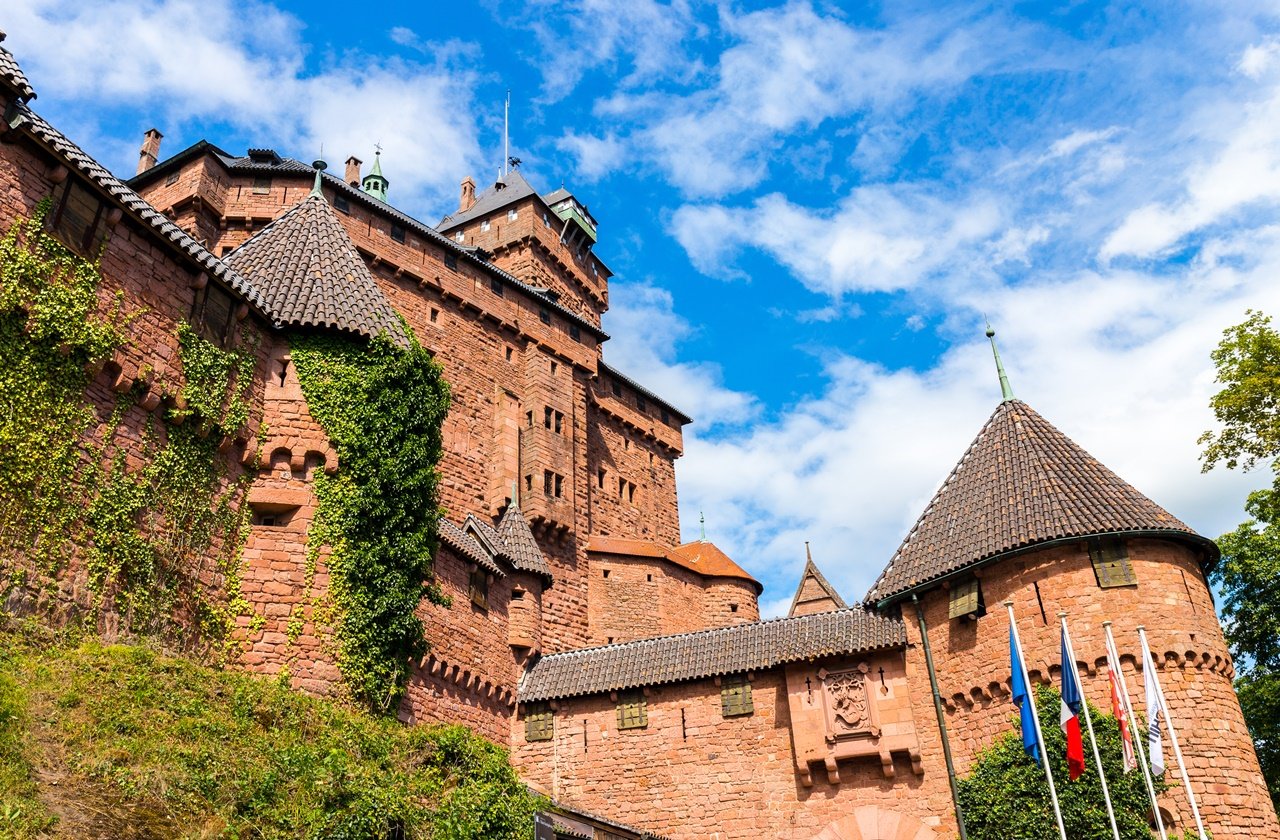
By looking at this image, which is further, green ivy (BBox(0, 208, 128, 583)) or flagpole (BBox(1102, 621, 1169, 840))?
flagpole (BBox(1102, 621, 1169, 840))

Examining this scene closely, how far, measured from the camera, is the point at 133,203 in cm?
1233

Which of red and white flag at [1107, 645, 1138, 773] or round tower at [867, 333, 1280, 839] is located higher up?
round tower at [867, 333, 1280, 839]

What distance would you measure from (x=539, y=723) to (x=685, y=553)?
1902cm

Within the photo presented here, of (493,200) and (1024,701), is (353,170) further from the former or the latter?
(1024,701)

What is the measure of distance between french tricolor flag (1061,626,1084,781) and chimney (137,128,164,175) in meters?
31.1

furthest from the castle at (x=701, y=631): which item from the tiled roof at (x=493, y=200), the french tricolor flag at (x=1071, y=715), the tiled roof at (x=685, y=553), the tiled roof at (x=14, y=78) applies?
the tiled roof at (x=493, y=200)

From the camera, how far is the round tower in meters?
15.8

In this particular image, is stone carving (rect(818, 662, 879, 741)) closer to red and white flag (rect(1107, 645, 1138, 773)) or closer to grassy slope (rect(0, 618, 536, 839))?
red and white flag (rect(1107, 645, 1138, 773))

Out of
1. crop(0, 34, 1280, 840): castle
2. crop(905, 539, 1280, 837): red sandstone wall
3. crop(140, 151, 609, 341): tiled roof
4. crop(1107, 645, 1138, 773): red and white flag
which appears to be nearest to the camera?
crop(0, 34, 1280, 840): castle

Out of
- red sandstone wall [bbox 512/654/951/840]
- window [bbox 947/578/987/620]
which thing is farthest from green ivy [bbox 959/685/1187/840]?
window [bbox 947/578/987/620]

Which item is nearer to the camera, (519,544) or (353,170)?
(519,544)

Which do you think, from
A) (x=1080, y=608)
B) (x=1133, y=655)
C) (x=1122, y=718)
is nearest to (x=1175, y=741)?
(x=1122, y=718)

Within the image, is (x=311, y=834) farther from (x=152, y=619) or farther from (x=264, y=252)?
(x=264, y=252)

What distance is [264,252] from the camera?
1628cm
